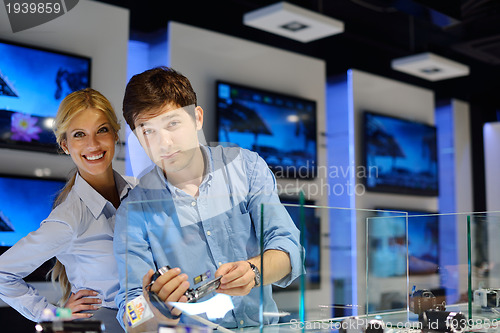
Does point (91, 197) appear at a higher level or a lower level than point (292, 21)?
lower

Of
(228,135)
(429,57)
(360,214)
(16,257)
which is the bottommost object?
(16,257)

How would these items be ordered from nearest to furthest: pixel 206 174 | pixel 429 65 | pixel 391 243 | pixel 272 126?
pixel 206 174
pixel 391 243
pixel 272 126
pixel 429 65

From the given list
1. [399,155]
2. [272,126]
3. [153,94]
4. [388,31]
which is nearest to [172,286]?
[153,94]

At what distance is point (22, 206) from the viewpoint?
10.3 ft

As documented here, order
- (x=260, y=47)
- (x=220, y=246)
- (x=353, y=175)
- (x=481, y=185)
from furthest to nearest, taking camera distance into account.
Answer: (x=481, y=185) < (x=353, y=175) < (x=260, y=47) < (x=220, y=246)

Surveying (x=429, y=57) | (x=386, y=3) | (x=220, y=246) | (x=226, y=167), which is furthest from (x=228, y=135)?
(x=220, y=246)

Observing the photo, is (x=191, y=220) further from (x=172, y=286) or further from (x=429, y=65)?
(x=429, y=65)

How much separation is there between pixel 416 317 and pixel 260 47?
11.5ft

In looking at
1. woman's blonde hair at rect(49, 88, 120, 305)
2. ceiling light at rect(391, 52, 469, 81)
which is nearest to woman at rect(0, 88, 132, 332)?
woman's blonde hair at rect(49, 88, 120, 305)

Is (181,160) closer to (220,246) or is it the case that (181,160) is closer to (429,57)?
(220,246)

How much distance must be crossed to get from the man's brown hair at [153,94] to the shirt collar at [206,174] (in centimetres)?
11

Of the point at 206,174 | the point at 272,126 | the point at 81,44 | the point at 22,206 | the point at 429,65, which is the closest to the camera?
the point at 206,174

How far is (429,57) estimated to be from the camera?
4793 mm

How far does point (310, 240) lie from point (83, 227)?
82cm
